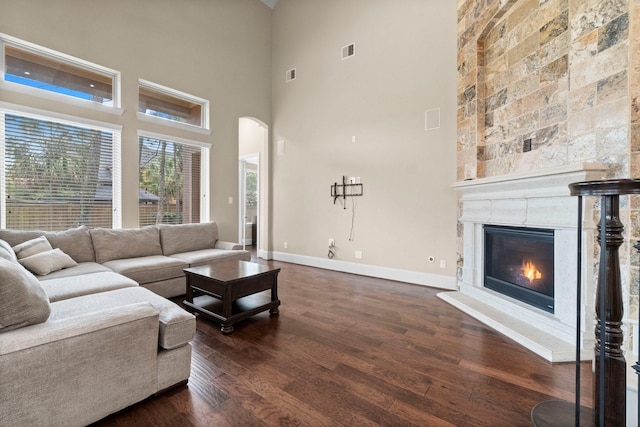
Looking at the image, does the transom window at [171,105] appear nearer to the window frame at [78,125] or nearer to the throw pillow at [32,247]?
the window frame at [78,125]

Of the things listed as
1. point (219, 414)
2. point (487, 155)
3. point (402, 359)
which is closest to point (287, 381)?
point (219, 414)

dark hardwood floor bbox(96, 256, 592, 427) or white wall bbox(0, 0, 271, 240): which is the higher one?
white wall bbox(0, 0, 271, 240)

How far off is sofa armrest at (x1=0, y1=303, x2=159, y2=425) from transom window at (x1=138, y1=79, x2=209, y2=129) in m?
3.78

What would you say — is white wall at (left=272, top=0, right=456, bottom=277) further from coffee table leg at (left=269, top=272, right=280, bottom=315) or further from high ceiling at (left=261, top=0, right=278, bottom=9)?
coffee table leg at (left=269, top=272, right=280, bottom=315)

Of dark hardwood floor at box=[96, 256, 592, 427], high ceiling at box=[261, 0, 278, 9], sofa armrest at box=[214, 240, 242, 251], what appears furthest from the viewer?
high ceiling at box=[261, 0, 278, 9]

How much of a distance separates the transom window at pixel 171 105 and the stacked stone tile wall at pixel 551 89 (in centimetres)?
419

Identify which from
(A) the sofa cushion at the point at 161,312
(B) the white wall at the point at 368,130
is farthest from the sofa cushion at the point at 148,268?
(B) the white wall at the point at 368,130

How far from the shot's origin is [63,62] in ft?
12.0

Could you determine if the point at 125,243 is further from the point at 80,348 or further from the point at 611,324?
the point at 611,324

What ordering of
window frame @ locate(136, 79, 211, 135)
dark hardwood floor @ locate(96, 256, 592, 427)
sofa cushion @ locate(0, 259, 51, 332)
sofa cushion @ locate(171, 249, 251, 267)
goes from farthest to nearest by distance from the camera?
window frame @ locate(136, 79, 211, 135) → sofa cushion @ locate(171, 249, 251, 267) → dark hardwood floor @ locate(96, 256, 592, 427) → sofa cushion @ locate(0, 259, 51, 332)

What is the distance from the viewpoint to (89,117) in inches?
149

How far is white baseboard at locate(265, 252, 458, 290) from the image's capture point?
13.0 ft

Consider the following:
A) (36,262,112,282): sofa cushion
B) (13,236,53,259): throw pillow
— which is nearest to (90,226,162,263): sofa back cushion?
(36,262,112,282): sofa cushion

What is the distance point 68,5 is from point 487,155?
5.56 metres
